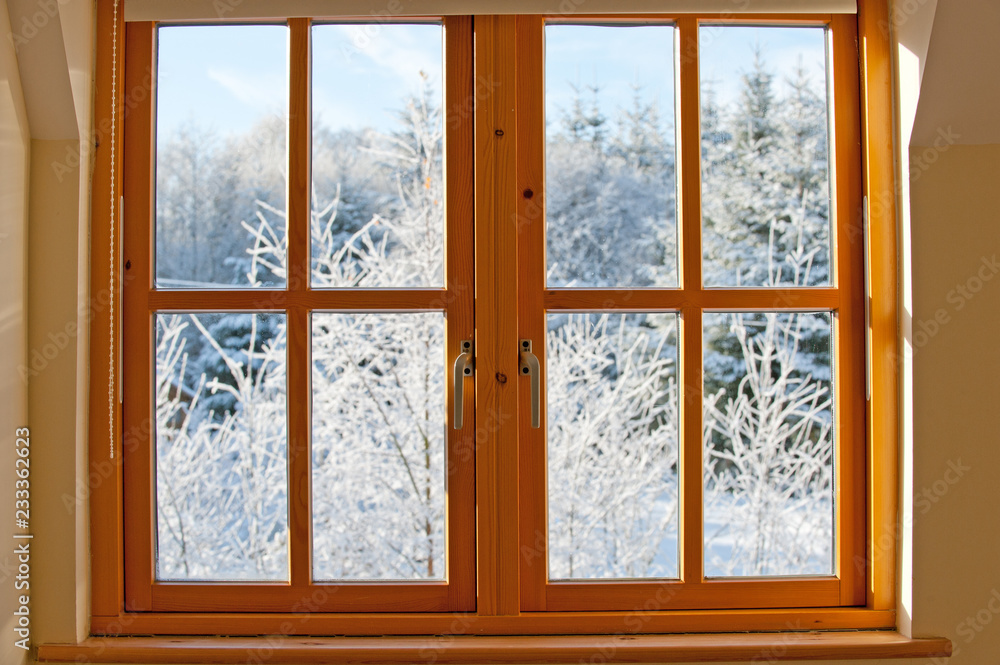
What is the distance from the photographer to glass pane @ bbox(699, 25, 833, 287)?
1.40 metres

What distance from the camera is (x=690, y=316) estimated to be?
137 cm

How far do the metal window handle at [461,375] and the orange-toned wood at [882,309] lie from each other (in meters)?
0.87

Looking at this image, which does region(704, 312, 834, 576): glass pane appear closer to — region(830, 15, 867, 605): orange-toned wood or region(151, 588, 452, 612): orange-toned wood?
region(830, 15, 867, 605): orange-toned wood

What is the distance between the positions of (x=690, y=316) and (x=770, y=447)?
35 cm

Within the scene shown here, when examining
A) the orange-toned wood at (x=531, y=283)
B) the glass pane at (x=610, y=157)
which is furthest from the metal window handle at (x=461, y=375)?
the glass pane at (x=610, y=157)

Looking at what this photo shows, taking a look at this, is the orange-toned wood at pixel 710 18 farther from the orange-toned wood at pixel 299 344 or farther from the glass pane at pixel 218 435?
the glass pane at pixel 218 435

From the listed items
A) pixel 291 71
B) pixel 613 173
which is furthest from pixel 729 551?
pixel 291 71

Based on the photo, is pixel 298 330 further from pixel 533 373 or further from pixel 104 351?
pixel 533 373

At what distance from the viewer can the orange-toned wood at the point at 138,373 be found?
1.37m

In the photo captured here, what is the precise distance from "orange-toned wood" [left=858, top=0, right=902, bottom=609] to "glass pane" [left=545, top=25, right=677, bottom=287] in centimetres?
42

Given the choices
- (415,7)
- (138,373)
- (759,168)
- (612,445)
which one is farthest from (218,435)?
(759,168)

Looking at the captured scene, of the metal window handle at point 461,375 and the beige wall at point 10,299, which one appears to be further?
the metal window handle at point 461,375

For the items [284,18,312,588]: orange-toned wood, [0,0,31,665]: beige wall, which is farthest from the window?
[0,0,31,665]: beige wall

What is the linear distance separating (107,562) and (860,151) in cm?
187
